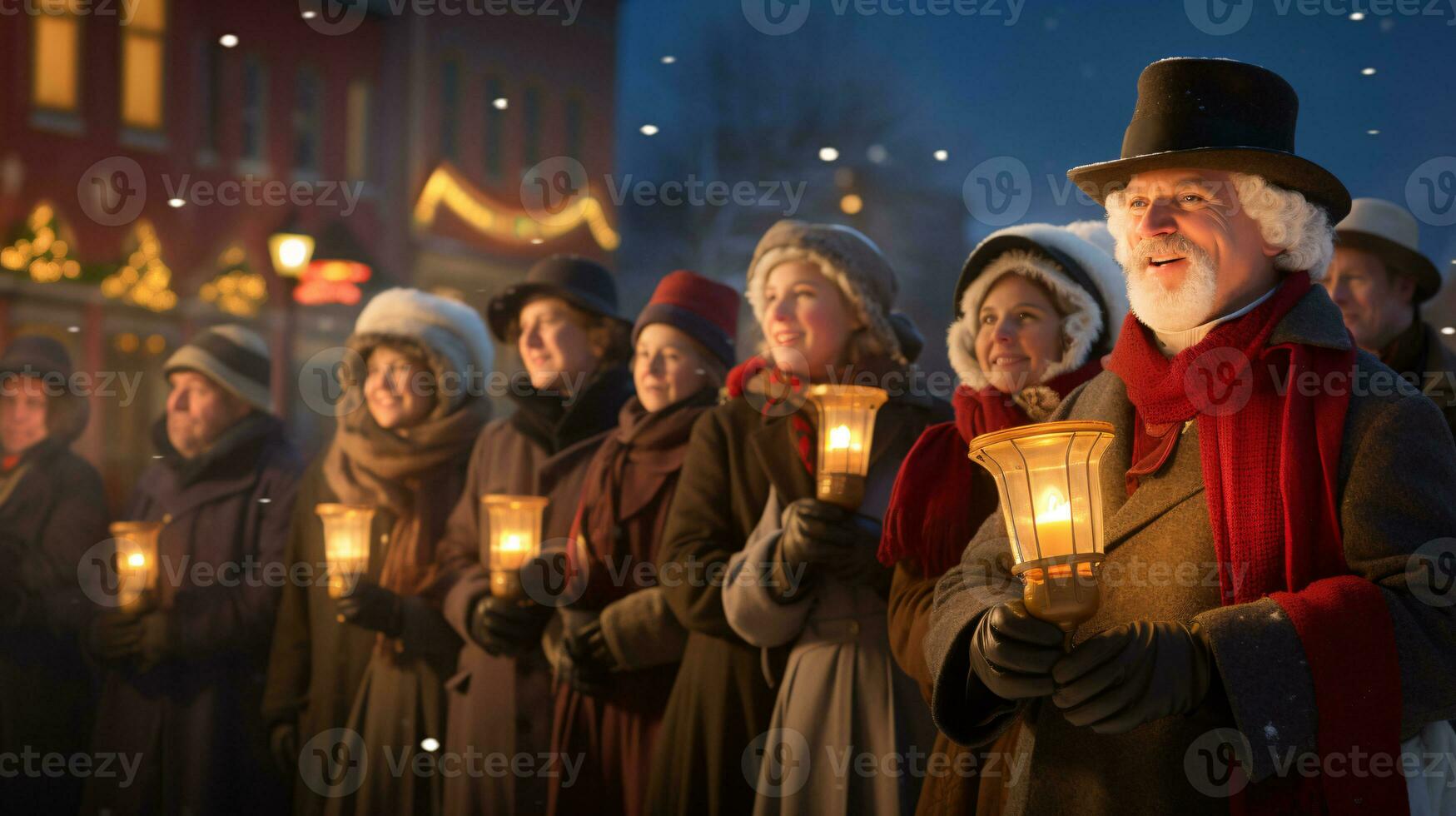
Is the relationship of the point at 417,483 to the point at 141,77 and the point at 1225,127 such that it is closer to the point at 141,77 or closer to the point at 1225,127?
the point at 141,77

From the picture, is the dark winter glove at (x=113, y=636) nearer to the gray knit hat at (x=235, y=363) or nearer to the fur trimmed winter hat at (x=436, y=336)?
the gray knit hat at (x=235, y=363)

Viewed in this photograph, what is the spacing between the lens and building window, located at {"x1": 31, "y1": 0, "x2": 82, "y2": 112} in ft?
20.4

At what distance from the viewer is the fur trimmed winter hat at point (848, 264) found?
4.33 meters

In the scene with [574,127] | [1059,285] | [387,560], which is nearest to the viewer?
[1059,285]

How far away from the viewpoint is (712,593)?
422 cm

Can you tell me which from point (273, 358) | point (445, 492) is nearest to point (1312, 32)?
point (445, 492)

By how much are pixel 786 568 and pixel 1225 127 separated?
1753 millimetres

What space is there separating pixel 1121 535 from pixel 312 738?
394 cm

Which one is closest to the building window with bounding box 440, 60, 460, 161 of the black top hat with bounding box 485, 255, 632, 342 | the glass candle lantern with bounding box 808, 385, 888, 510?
the black top hat with bounding box 485, 255, 632, 342

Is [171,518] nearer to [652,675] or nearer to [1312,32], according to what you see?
[652,675]

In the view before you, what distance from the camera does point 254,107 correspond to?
625 cm

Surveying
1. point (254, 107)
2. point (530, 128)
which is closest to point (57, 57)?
point (254, 107)

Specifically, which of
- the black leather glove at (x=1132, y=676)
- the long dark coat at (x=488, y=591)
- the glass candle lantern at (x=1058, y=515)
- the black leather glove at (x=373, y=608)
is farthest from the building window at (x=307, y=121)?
the black leather glove at (x=1132, y=676)

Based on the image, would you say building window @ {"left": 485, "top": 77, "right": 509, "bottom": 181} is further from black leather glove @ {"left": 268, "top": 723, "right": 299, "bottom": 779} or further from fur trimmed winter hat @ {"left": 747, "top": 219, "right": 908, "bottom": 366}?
black leather glove @ {"left": 268, "top": 723, "right": 299, "bottom": 779}
